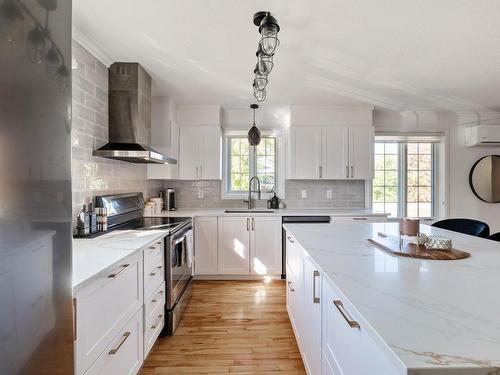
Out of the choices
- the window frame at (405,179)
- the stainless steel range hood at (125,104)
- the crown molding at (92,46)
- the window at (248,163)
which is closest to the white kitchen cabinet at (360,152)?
the window frame at (405,179)

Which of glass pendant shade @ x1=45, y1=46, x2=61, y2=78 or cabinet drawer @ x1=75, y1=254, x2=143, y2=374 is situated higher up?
glass pendant shade @ x1=45, y1=46, x2=61, y2=78

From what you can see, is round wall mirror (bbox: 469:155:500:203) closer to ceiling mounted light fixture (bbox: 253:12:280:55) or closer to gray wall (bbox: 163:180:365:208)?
gray wall (bbox: 163:180:365:208)

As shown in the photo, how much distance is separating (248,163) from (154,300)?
261 cm

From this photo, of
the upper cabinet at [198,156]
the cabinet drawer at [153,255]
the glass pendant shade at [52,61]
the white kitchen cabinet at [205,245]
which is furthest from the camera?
the upper cabinet at [198,156]

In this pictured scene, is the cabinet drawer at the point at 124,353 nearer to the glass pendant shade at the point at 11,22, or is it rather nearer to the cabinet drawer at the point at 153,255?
the cabinet drawer at the point at 153,255

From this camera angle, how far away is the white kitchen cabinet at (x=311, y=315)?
1.38m

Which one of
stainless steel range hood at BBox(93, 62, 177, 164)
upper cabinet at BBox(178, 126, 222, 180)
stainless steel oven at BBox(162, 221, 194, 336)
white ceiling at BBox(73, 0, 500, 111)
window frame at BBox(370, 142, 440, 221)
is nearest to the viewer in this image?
white ceiling at BBox(73, 0, 500, 111)

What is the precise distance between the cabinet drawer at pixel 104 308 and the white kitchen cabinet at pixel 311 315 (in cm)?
101

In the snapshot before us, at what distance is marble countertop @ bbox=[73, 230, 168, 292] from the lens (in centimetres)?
119

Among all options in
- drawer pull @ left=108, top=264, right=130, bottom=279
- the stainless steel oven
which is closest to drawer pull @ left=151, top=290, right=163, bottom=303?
the stainless steel oven

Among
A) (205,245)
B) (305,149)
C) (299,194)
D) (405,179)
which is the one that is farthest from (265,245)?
(405,179)

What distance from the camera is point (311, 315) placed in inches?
60.4

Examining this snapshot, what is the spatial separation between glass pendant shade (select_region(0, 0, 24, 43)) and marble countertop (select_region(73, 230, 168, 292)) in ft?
2.78

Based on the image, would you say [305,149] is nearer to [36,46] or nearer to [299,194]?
[299,194]
